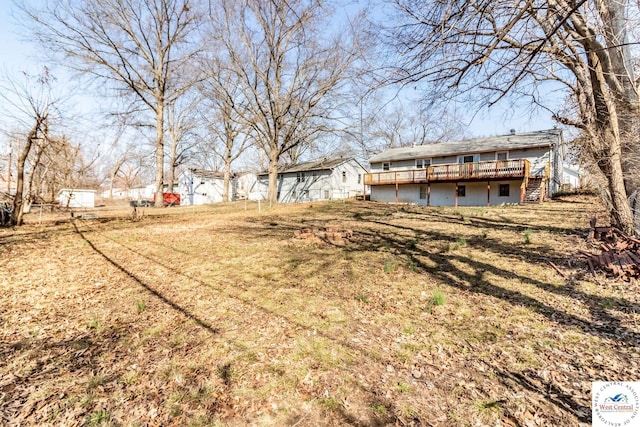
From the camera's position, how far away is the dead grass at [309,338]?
268cm

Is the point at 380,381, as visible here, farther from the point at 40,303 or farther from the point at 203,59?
the point at 203,59

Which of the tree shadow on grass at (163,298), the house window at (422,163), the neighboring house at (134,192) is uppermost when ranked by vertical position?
the house window at (422,163)

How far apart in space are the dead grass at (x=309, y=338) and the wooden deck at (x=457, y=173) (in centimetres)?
1383

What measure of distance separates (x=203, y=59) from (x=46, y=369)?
67.0 feet

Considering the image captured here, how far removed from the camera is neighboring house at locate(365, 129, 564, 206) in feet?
64.4

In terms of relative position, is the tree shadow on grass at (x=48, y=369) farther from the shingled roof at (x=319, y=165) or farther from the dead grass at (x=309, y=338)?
the shingled roof at (x=319, y=165)

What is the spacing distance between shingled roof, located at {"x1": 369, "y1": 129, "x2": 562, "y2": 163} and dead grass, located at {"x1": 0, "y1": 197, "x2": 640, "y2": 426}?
16.3 metres

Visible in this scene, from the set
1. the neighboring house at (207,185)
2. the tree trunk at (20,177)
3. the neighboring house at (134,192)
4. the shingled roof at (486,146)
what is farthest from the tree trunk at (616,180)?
the neighboring house at (134,192)

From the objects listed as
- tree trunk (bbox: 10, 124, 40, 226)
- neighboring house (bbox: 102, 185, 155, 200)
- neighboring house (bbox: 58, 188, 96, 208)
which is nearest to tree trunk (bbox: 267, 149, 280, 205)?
tree trunk (bbox: 10, 124, 40, 226)

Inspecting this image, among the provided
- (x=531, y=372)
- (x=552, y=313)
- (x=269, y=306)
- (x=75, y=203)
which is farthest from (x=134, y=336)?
(x=75, y=203)

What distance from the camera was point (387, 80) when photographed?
4.32 metres

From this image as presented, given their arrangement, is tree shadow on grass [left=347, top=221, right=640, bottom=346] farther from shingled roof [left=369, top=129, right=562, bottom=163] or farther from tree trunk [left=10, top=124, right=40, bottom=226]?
shingled roof [left=369, top=129, right=562, bottom=163]

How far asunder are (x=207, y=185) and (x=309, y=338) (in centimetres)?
3641

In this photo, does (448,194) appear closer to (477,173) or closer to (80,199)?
(477,173)
